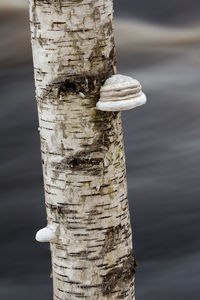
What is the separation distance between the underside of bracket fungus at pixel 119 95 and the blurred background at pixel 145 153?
1.42 m

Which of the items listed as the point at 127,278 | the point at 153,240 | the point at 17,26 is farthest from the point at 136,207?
the point at 127,278

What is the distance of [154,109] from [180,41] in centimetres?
37

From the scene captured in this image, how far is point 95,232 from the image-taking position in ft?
2.99

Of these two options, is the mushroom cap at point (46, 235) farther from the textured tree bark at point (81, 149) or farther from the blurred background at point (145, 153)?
the blurred background at point (145, 153)

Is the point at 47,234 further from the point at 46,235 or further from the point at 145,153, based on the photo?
the point at 145,153

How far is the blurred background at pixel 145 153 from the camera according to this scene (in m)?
2.29

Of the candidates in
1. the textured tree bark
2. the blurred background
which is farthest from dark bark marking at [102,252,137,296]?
the blurred background

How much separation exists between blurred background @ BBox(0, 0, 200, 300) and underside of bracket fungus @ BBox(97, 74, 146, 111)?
142 cm

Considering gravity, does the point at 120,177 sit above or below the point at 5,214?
above

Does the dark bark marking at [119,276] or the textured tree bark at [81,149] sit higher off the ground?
the textured tree bark at [81,149]

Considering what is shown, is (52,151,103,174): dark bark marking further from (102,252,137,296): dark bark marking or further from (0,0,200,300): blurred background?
(0,0,200,300): blurred background

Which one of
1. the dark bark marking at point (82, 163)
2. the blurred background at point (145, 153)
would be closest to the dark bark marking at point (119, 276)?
the dark bark marking at point (82, 163)

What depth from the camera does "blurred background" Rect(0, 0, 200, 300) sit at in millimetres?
2293

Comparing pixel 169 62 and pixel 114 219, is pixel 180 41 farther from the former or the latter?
pixel 114 219
